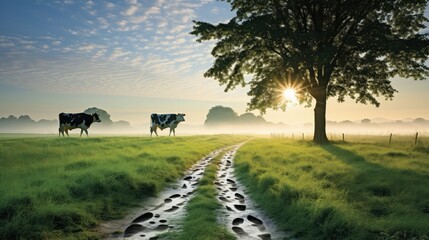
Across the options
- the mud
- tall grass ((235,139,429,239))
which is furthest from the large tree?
the mud

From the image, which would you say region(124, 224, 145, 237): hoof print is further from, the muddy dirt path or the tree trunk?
the tree trunk

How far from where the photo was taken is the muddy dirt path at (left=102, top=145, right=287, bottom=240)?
29.4 ft

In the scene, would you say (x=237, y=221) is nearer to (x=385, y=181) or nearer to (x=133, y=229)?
(x=133, y=229)

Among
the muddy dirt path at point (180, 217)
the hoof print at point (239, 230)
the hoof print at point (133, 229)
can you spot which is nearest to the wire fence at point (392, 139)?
the muddy dirt path at point (180, 217)

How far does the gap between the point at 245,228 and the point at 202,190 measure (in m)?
4.54

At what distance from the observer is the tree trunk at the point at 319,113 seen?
31.0m

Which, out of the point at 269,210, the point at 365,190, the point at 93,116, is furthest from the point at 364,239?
the point at 93,116

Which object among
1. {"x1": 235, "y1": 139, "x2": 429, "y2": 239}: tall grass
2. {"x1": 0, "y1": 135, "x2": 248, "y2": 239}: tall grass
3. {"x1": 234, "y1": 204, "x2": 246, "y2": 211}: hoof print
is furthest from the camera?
{"x1": 234, "y1": 204, "x2": 246, "y2": 211}: hoof print

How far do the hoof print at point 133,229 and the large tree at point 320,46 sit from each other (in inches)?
760

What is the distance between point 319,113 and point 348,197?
72.4 feet

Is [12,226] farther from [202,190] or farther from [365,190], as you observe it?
[365,190]

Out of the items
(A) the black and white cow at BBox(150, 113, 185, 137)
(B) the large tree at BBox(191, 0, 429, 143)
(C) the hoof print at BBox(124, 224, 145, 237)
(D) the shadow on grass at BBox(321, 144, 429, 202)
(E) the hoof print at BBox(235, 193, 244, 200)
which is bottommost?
(C) the hoof print at BBox(124, 224, 145, 237)

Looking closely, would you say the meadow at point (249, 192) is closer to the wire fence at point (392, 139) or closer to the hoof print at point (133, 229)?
the hoof print at point (133, 229)

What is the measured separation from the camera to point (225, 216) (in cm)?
1044
